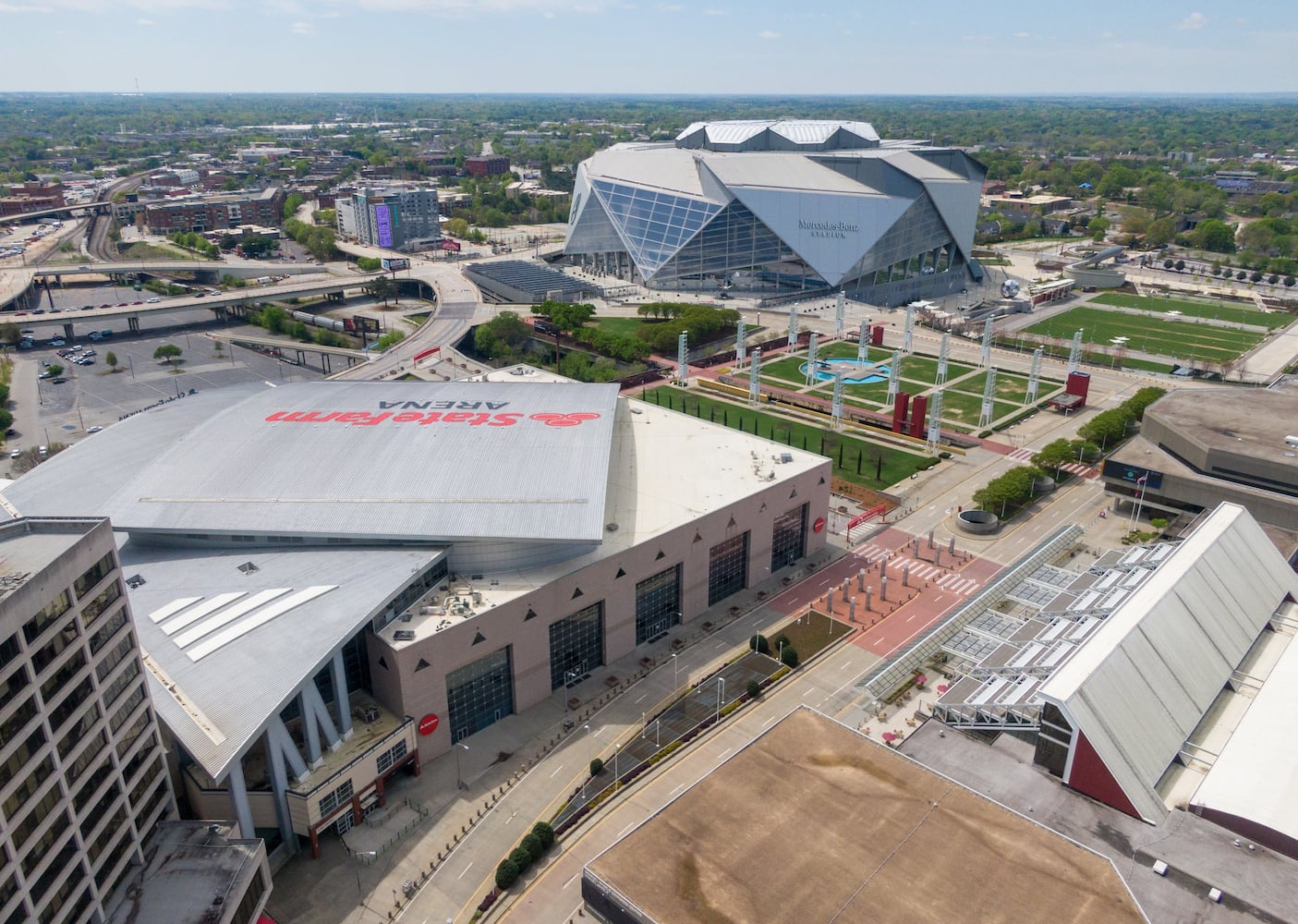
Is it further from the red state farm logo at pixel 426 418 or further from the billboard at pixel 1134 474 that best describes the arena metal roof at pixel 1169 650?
the red state farm logo at pixel 426 418

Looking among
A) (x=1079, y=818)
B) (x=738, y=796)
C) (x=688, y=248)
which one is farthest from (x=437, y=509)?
(x=688, y=248)

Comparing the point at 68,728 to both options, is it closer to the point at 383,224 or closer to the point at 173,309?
the point at 173,309

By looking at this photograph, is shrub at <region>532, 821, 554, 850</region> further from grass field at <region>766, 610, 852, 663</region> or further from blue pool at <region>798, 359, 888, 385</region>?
blue pool at <region>798, 359, 888, 385</region>

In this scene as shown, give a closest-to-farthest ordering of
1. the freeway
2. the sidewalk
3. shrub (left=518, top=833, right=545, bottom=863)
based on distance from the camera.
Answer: the sidewalk → shrub (left=518, top=833, right=545, bottom=863) → the freeway

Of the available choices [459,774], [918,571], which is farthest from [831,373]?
[459,774]

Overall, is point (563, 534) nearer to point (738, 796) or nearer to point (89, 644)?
point (738, 796)

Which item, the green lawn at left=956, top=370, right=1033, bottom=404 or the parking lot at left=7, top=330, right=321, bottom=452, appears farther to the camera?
the green lawn at left=956, top=370, right=1033, bottom=404

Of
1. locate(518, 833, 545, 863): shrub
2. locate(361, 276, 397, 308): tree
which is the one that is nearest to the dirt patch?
locate(518, 833, 545, 863): shrub

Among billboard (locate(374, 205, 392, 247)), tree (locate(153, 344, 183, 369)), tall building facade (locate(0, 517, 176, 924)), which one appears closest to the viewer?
tall building facade (locate(0, 517, 176, 924))
